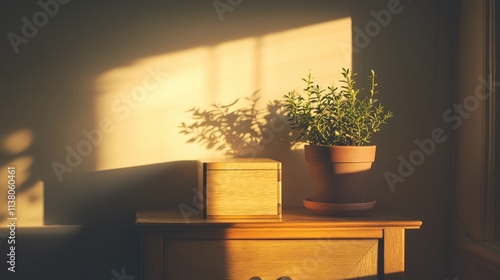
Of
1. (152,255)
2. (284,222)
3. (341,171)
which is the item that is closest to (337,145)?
(341,171)

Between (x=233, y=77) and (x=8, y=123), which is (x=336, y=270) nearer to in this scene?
(x=233, y=77)

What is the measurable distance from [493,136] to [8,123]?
1.83 m

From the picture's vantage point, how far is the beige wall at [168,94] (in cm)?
248

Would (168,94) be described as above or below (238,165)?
above

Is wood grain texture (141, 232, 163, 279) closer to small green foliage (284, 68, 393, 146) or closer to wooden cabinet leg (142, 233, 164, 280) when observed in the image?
wooden cabinet leg (142, 233, 164, 280)

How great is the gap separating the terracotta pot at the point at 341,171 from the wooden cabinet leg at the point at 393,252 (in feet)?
0.63

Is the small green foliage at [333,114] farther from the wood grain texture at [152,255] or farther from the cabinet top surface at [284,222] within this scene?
the wood grain texture at [152,255]

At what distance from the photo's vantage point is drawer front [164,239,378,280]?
2.14 m

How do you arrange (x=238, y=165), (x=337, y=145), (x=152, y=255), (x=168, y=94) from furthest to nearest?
(x=168, y=94) → (x=337, y=145) → (x=238, y=165) → (x=152, y=255)

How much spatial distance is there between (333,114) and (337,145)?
150 mm

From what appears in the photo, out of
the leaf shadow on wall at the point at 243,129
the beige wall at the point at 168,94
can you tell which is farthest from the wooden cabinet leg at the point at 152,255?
the leaf shadow on wall at the point at 243,129

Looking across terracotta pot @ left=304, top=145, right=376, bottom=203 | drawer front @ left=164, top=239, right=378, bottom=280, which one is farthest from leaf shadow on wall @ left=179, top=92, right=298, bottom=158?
drawer front @ left=164, top=239, right=378, bottom=280

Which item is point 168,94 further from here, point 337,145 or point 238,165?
point 337,145

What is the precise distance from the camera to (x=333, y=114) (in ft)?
7.94
